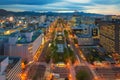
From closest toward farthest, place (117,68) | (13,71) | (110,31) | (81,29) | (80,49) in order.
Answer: (13,71), (117,68), (110,31), (80,49), (81,29)

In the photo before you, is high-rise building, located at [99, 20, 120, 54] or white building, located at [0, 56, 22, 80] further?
high-rise building, located at [99, 20, 120, 54]

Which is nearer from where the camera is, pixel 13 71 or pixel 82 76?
pixel 13 71

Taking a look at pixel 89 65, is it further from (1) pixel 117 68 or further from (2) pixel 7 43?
(2) pixel 7 43

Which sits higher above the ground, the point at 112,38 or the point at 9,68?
the point at 112,38

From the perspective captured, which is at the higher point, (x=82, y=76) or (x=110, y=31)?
(x=110, y=31)

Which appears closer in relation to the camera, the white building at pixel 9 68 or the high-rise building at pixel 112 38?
the white building at pixel 9 68

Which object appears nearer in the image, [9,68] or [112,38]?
[9,68]

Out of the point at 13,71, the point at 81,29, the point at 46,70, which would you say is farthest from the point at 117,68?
the point at 81,29

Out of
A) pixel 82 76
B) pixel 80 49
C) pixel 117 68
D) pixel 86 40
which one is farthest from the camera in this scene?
pixel 86 40
